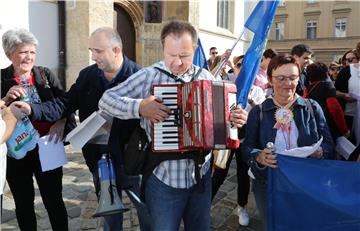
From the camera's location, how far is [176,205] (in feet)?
7.40

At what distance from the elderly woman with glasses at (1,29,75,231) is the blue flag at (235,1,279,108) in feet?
5.11

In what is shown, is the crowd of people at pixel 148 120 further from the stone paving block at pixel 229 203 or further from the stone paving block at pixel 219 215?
the stone paving block at pixel 229 203

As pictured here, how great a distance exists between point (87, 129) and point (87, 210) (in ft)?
6.37

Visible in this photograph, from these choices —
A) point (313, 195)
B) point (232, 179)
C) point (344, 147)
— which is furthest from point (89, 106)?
point (232, 179)

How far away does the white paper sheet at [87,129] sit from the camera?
262 centimetres

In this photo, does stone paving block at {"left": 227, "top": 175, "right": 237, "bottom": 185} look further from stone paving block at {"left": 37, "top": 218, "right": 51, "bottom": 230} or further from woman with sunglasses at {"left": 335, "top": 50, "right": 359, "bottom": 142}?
stone paving block at {"left": 37, "top": 218, "right": 51, "bottom": 230}

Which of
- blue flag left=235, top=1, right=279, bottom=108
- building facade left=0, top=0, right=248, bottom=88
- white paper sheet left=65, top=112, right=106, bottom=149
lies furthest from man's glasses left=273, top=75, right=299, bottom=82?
building facade left=0, top=0, right=248, bottom=88

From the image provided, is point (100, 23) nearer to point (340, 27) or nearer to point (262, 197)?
point (262, 197)

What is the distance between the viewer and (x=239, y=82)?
332cm

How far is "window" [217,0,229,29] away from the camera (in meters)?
16.9

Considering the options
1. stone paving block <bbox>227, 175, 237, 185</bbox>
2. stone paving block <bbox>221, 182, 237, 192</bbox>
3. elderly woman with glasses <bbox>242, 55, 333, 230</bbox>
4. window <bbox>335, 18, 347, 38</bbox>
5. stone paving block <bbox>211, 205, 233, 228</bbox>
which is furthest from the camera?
window <bbox>335, 18, 347, 38</bbox>

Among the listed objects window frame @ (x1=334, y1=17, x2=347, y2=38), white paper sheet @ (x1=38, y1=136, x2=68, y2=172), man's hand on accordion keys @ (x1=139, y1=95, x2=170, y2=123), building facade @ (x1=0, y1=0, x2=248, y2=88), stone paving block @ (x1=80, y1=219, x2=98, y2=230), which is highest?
window frame @ (x1=334, y1=17, x2=347, y2=38)

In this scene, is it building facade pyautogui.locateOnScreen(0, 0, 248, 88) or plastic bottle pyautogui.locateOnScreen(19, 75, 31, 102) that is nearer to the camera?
plastic bottle pyautogui.locateOnScreen(19, 75, 31, 102)

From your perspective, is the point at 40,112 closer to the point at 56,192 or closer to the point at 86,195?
the point at 56,192
